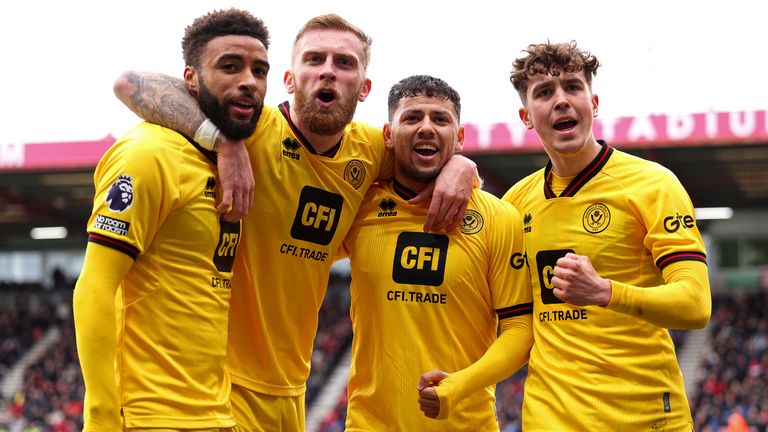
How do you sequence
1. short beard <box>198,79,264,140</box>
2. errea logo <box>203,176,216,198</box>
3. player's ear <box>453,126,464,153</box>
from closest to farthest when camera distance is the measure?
errea logo <box>203,176,216,198</box>, short beard <box>198,79,264,140</box>, player's ear <box>453,126,464,153</box>

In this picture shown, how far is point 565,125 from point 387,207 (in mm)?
1070

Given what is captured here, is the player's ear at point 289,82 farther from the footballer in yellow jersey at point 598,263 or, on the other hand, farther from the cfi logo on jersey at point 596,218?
the cfi logo on jersey at point 596,218

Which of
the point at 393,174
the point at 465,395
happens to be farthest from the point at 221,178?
the point at 465,395

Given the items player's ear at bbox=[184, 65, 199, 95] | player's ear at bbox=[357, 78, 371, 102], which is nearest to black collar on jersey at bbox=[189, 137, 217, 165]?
player's ear at bbox=[184, 65, 199, 95]

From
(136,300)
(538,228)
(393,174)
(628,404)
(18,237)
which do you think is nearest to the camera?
(136,300)

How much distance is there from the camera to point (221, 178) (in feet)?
14.4

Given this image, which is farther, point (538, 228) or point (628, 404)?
point (538, 228)

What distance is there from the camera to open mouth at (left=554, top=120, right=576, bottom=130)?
488 centimetres

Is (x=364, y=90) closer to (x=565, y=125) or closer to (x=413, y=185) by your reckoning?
(x=413, y=185)

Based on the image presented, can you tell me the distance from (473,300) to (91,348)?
2056mm

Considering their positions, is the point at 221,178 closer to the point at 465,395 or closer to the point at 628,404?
the point at 465,395

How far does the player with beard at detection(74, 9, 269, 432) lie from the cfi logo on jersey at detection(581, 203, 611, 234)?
1.72 meters

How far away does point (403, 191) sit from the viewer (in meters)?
5.31

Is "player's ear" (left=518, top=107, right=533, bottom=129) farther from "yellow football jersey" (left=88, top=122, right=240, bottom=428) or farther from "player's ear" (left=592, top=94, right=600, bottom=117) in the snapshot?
"yellow football jersey" (left=88, top=122, right=240, bottom=428)
